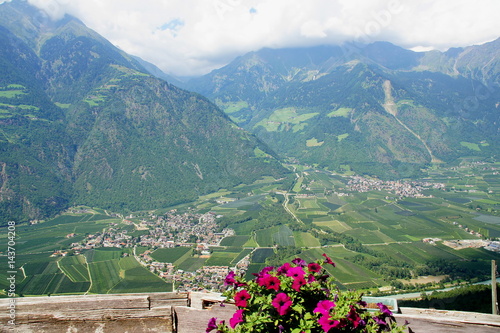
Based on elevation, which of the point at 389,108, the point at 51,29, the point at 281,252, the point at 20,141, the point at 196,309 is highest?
the point at 51,29

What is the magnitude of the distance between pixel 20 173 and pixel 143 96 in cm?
4958

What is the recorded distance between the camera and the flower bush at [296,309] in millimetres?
1838

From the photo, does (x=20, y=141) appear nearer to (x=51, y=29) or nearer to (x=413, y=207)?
(x=413, y=207)

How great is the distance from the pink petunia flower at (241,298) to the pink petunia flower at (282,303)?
18cm

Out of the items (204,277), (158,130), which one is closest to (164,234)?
(204,277)

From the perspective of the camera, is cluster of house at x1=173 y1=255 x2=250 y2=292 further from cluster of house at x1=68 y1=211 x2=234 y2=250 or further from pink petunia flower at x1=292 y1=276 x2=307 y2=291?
pink petunia flower at x1=292 y1=276 x2=307 y2=291

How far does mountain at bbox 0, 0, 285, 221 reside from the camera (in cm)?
7138

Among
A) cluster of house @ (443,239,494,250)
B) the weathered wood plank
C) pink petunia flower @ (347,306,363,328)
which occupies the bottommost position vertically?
cluster of house @ (443,239,494,250)

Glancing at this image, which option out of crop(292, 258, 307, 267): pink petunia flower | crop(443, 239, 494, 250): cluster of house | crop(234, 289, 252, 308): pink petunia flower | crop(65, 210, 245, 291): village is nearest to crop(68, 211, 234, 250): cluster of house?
crop(65, 210, 245, 291): village

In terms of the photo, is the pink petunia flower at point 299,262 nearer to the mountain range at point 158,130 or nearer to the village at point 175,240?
the village at point 175,240

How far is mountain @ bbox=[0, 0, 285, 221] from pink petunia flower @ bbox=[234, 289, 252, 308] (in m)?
68.9

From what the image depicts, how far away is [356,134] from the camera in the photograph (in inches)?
5103

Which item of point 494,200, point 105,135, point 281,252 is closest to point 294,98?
point 105,135

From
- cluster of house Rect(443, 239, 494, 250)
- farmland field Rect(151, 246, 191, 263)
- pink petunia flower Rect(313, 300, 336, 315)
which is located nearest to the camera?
pink petunia flower Rect(313, 300, 336, 315)
